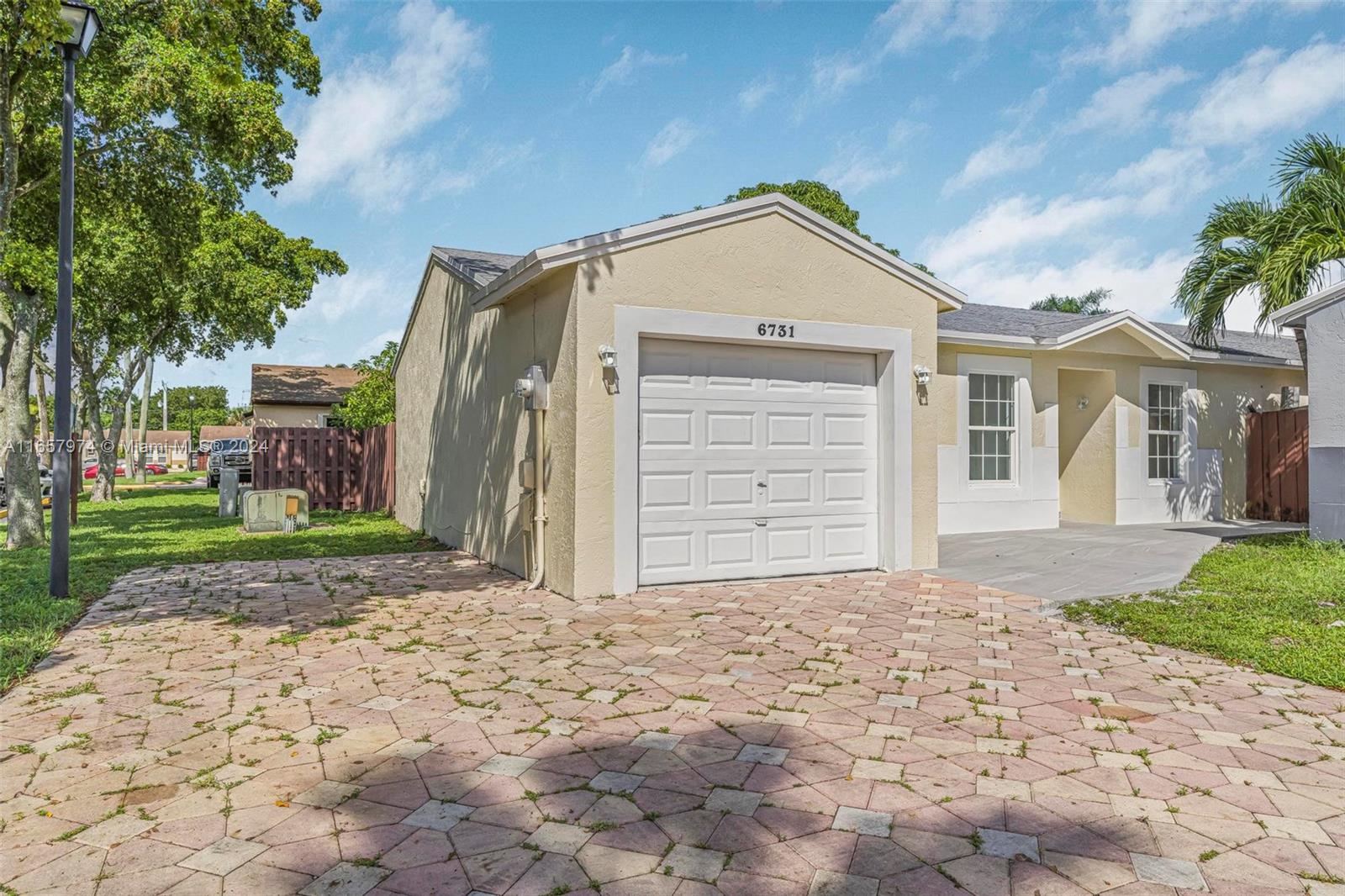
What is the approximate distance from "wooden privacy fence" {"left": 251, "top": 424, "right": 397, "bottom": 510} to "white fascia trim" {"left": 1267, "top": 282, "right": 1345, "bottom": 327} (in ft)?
56.4

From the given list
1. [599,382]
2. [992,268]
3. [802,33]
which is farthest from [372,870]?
[992,268]

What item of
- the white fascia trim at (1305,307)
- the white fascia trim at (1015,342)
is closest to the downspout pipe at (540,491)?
the white fascia trim at (1015,342)

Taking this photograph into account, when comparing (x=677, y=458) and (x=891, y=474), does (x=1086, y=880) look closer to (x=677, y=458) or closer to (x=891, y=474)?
(x=677, y=458)

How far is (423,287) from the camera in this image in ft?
45.2

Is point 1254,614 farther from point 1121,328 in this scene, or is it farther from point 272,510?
point 272,510

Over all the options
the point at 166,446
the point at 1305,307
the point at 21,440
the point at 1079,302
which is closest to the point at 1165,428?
the point at 1305,307


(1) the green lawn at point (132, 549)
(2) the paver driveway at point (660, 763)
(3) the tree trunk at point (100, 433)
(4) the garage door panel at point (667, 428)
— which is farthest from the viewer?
(3) the tree trunk at point (100, 433)

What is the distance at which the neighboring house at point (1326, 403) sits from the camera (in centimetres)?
956

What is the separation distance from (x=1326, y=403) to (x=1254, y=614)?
16.3 feet

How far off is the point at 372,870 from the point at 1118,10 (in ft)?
41.8

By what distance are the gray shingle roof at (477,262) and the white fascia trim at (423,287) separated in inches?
1.8

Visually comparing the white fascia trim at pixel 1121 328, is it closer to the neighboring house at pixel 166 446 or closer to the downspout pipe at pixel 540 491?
the downspout pipe at pixel 540 491

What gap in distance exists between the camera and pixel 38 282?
11.3m

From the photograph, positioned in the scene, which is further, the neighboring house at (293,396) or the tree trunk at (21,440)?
the neighboring house at (293,396)
